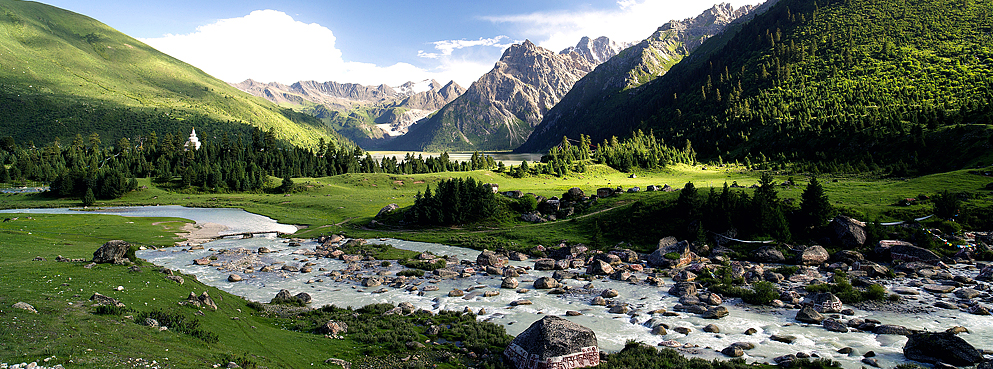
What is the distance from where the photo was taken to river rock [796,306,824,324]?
84.5ft

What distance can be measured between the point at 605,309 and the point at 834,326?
13.2 m

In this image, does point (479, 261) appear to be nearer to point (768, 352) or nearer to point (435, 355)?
point (435, 355)

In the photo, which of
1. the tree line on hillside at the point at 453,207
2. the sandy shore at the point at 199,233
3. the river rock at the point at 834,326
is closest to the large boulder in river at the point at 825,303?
the river rock at the point at 834,326

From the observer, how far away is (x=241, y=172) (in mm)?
134500

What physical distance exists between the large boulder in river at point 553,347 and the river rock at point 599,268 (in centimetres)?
2054

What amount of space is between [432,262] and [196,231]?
153 ft

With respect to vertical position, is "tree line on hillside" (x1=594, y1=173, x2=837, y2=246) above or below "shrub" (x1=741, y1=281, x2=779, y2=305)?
above

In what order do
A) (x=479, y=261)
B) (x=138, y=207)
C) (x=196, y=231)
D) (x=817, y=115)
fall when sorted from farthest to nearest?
(x=817, y=115) < (x=138, y=207) < (x=196, y=231) < (x=479, y=261)

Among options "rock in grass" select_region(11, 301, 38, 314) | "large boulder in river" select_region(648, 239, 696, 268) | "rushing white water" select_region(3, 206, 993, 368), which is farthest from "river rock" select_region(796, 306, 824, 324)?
"rock in grass" select_region(11, 301, 38, 314)

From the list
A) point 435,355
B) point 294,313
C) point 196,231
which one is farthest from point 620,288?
point 196,231

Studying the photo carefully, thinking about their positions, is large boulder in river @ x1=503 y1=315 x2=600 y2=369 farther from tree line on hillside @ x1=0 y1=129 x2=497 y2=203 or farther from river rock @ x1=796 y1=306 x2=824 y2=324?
tree line on hillside @ x1=0 y1=129 x2=497 y2=203

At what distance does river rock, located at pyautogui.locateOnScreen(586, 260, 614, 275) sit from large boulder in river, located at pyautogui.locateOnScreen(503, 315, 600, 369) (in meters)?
20.5

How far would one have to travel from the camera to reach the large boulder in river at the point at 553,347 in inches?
727

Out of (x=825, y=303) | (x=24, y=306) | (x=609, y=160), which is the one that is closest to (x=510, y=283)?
(x=825, y=303)
